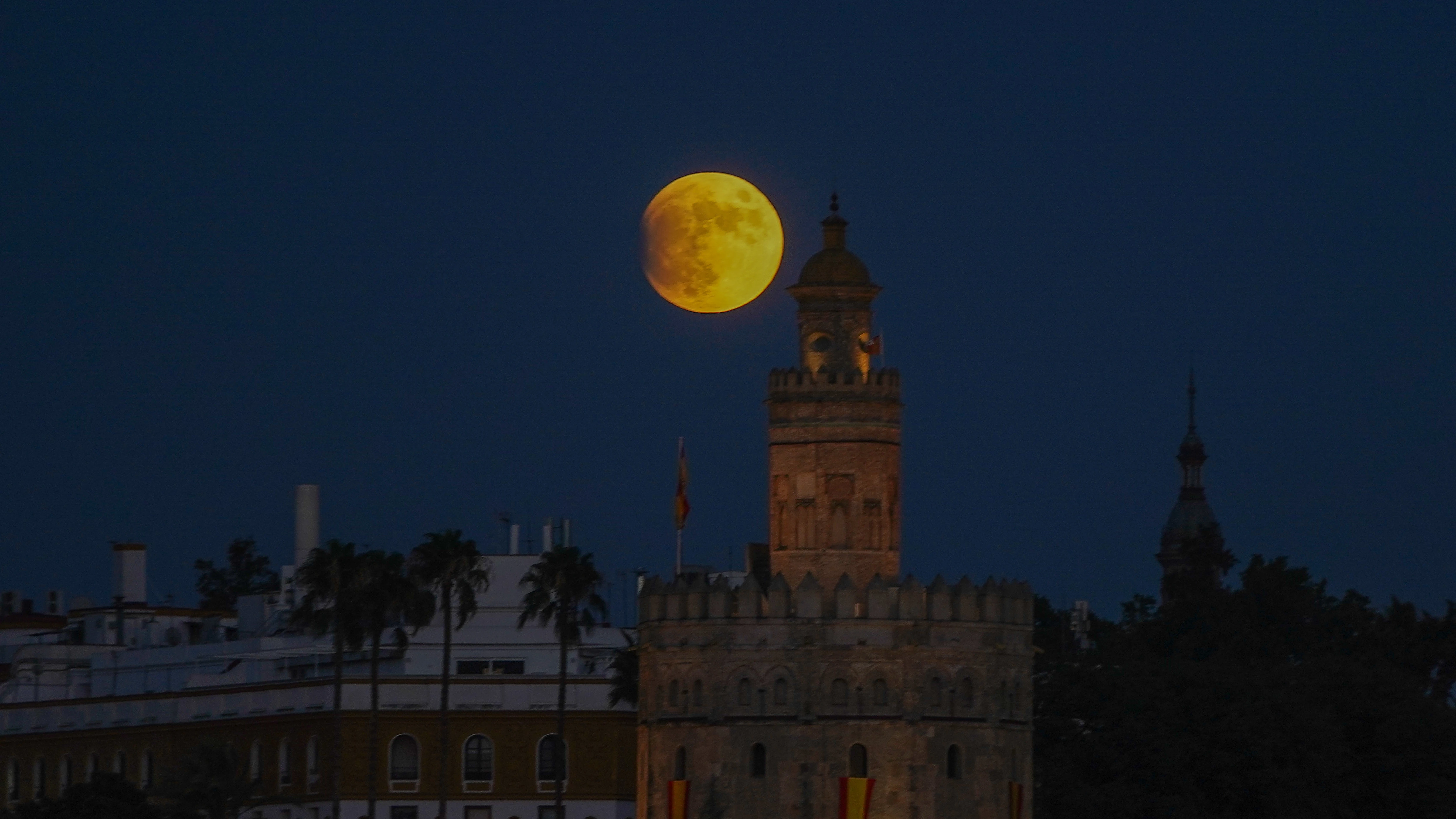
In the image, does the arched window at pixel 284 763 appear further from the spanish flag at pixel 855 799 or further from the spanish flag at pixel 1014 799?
the spanish flag at pixel 1014 799

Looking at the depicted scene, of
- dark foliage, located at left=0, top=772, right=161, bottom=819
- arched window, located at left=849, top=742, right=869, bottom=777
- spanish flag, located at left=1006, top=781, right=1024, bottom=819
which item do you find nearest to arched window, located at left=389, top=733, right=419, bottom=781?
dark foliage, located at left=0, top=772, right=161, bottom=819

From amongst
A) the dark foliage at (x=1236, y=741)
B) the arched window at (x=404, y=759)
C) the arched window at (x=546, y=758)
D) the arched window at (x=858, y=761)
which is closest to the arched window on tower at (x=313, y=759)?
the arched window at (x=404, y=759)

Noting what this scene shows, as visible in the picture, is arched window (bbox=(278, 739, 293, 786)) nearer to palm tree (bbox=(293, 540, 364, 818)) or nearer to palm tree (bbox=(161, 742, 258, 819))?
palm tree (bbox=(293, 540, 364, 818))

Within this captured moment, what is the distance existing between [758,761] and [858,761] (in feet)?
Result: 8.48

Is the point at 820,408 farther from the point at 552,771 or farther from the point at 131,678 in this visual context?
the point at 131,678

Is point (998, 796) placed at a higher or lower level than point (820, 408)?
lower

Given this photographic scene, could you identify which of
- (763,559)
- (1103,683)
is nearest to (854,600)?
(763,559)

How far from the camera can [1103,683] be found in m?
108

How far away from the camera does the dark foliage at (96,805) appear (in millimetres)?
102188

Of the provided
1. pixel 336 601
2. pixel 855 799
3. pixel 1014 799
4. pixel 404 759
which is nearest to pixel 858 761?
pixel 855 799

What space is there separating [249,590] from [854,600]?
97975mm

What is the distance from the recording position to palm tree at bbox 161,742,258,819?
95312 mm

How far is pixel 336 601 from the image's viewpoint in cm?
10731

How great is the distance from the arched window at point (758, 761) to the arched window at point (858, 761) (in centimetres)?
213
